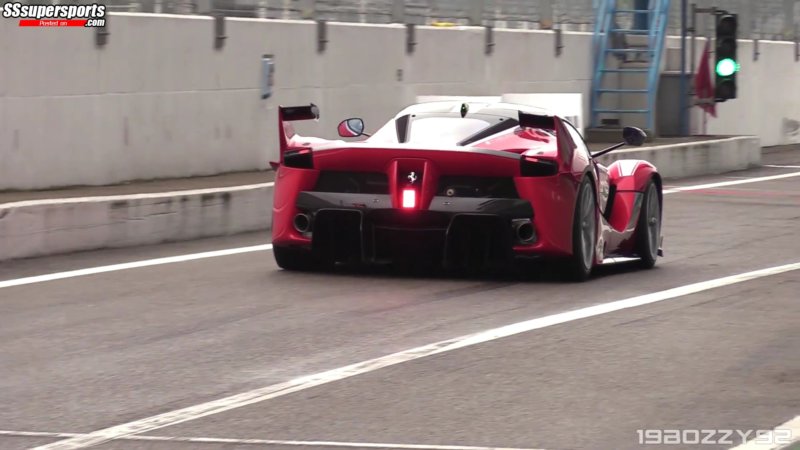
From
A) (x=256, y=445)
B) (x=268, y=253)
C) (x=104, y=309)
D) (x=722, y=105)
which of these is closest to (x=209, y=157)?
(x=268, y=253)

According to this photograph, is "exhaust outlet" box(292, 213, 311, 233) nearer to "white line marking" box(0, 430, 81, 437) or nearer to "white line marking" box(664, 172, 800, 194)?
"white line marking" box(0, 430, 81, 437)

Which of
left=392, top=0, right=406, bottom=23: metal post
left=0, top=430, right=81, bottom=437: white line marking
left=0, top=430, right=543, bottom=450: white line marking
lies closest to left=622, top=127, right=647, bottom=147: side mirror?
left=0, top=430, right=543, bottom=450: white line marking

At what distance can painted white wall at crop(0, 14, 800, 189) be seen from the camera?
1733cm

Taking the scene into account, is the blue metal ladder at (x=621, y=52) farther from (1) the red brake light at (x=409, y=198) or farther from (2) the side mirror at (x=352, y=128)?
(1) the red brake light at (x=409, y=198)

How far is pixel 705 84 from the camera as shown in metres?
35.6

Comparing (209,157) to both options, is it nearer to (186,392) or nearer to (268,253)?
(268,253)

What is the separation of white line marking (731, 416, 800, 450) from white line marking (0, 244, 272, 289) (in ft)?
21.2

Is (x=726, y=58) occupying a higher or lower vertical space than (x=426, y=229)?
higher

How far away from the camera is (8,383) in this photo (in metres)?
7.40

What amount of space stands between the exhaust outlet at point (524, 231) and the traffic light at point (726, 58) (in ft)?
59.5

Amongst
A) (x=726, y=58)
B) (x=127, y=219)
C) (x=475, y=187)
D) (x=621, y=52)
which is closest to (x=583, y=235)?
(x=475, y=187)

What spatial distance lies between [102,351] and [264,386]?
1.35 metres

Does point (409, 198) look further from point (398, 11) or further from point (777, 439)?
point (398, 11)

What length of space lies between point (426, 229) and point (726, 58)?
740 inches
